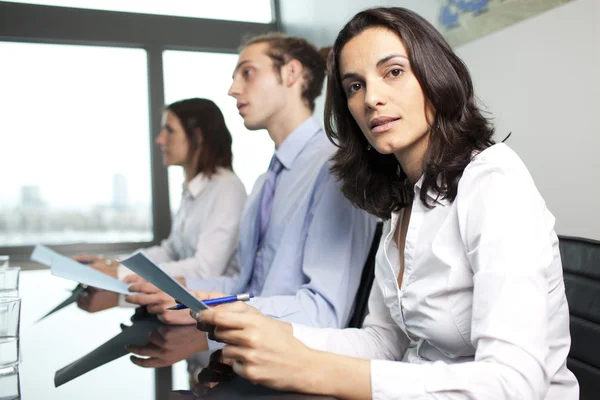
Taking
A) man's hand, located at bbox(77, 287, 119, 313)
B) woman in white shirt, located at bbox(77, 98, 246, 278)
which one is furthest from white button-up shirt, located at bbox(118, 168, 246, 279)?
man's hand, located at bbox(77, 287, 119, 313)

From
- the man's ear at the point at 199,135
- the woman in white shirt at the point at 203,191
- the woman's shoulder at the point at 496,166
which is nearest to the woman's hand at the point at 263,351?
the woman's shoulder at the point at 496,166

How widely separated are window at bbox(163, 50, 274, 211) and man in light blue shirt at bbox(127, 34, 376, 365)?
3.14 metres

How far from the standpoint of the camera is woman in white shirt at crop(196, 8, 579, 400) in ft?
2.27

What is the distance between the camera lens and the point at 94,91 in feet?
15.4

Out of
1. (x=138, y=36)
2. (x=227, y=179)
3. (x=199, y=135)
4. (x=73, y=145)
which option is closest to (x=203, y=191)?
(x=227, y=179)

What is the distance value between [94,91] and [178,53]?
84 cm

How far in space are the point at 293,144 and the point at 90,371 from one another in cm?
103

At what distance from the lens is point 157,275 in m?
0.64

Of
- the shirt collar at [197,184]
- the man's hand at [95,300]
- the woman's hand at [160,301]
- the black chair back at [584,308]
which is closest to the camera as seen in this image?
the black chair back at [584,308]

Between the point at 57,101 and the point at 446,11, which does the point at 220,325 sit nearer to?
the point at 446,11

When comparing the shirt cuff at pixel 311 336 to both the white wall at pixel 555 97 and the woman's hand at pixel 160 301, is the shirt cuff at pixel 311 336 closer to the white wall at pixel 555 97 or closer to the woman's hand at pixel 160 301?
the woman's hand at pixel 160 301

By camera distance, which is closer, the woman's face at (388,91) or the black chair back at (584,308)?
the black chair back at (584,308)

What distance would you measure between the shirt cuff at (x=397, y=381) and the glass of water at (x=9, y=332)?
2.00 ft

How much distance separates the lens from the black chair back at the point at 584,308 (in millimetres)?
875
